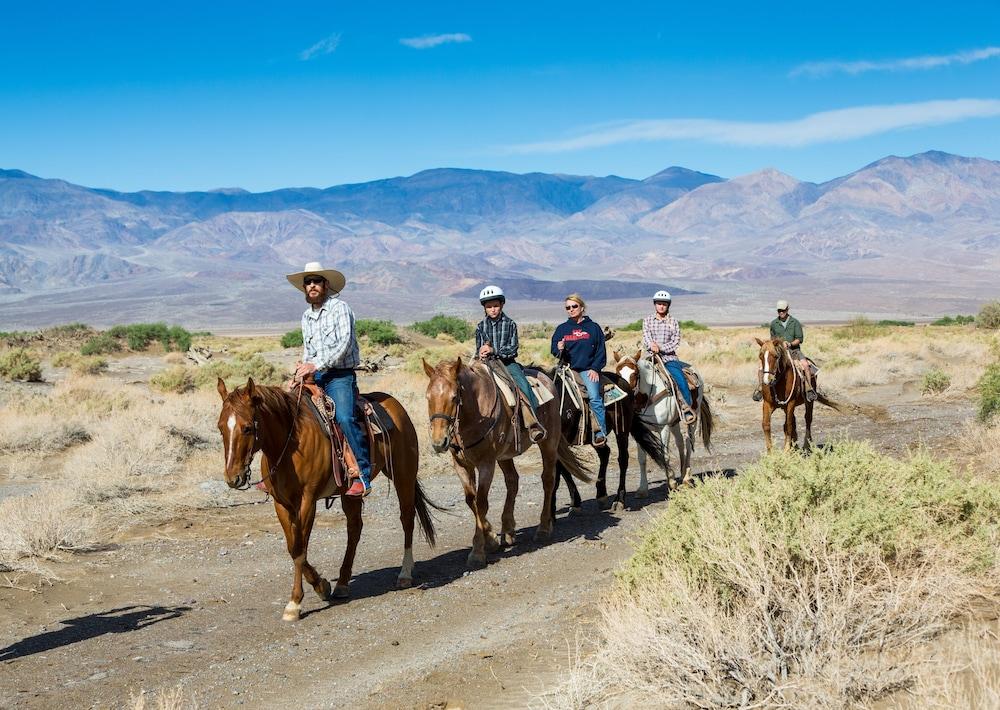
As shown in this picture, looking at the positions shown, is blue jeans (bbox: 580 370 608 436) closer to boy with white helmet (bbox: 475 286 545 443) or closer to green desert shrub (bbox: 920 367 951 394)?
boy with white helmet (bbox: 475 286 545 443)

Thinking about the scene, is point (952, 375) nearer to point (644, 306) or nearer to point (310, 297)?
point (310, 297)

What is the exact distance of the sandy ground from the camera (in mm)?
6727

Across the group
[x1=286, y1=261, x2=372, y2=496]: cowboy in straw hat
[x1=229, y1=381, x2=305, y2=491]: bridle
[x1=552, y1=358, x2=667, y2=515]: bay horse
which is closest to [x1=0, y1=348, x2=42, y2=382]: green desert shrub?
[x1=552, y1=358, x2=667, y2=515]: bay horse

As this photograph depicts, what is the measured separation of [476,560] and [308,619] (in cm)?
207

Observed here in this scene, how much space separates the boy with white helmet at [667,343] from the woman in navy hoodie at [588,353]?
1.55m

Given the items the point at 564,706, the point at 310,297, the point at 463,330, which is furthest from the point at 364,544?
the point at 463,330

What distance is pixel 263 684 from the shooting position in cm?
692

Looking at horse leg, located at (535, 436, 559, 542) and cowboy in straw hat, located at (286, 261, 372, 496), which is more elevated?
cowboy in straw hat, located at (286, 261, 372, 496)

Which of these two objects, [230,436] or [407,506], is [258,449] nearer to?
[230,436]

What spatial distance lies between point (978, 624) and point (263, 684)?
475 cm

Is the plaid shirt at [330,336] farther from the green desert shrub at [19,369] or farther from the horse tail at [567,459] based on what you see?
the green desert shrub at [19,369]

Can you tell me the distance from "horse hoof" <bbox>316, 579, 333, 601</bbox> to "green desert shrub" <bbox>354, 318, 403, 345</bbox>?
1441 inches

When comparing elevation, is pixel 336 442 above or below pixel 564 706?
above

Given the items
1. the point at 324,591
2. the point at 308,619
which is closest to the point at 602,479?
the point at 324,591
